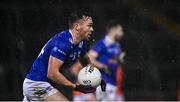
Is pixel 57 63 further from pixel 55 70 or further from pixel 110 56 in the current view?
pixel 110 56

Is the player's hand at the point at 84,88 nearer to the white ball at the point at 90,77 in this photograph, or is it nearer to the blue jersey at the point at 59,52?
the white ball at the point at 90,77

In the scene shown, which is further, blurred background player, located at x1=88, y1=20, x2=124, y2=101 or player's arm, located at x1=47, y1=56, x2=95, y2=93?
blurred background player, located at x1=88, y1=20, x2=124, y2=101

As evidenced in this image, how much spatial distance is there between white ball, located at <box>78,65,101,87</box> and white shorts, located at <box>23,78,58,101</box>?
0.42m

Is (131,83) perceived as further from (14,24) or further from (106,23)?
(14,24)

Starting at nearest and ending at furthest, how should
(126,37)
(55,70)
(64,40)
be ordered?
(55,70)
(64,40)
(126,37)

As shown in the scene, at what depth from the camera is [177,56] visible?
48.1 feet

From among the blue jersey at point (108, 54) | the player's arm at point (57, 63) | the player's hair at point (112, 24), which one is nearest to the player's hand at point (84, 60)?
the player's arm at point (57, 63)

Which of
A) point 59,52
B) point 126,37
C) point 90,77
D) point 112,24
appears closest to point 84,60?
point 90,77

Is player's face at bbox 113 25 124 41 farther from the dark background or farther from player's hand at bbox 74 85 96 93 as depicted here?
player's hand at bbox 74 85 96 93

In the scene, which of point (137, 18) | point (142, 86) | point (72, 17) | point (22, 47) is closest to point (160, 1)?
point (137, 18)

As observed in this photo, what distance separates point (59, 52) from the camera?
912 centimetres

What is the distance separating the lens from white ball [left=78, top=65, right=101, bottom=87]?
30.5 ft

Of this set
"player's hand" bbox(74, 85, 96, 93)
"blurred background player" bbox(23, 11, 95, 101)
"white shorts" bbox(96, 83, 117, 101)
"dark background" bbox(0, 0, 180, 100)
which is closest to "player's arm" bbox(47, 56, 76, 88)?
"blurred background player" bbox(23, 11, 95, 101)

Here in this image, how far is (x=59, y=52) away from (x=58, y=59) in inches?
3.1
